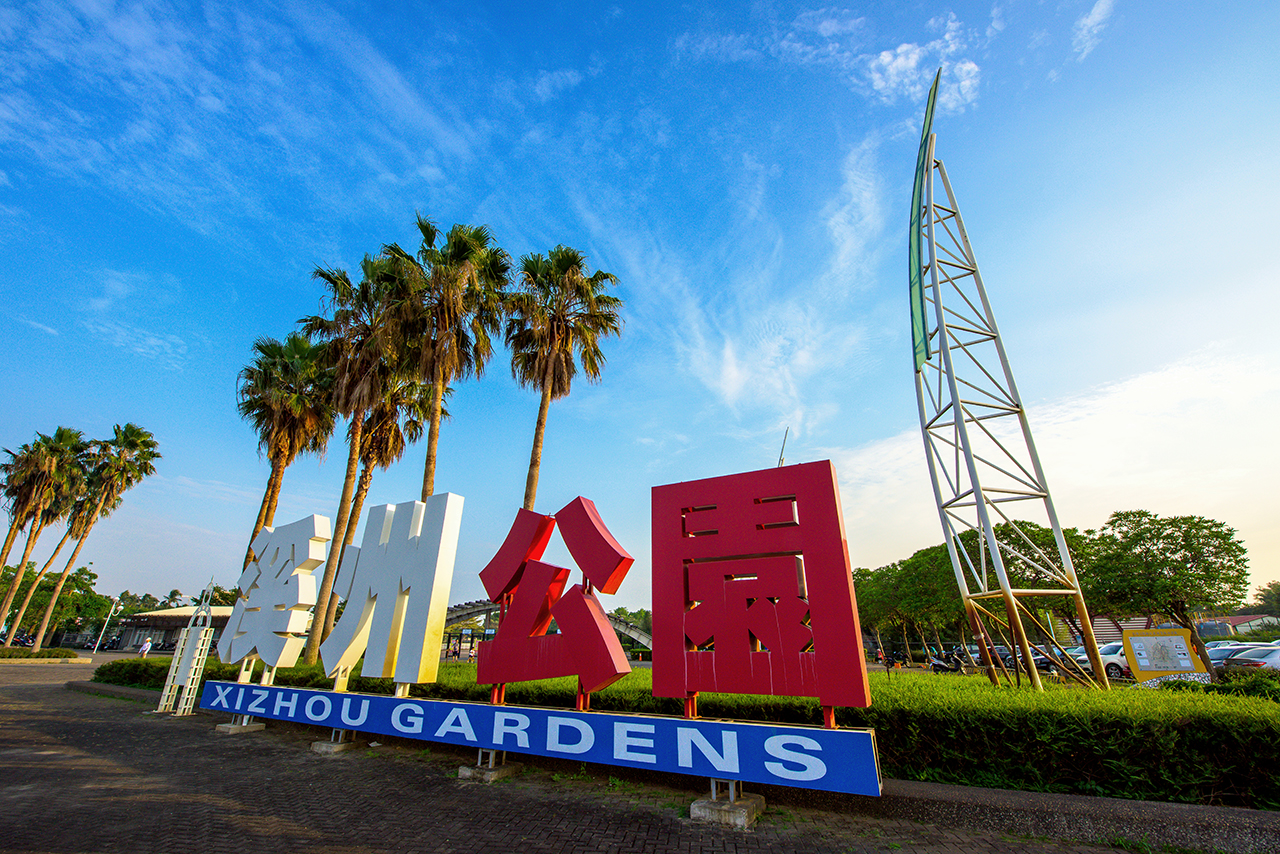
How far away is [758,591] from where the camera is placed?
21.6ft

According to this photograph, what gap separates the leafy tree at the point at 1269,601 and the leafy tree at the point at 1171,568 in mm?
102377

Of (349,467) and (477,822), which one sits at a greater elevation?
(349,467)

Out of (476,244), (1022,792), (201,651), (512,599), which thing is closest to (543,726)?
(512,599)

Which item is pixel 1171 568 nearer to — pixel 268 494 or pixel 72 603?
pixel 268 494

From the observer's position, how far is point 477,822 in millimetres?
6223

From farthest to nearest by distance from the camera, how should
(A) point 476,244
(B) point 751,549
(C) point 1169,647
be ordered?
(A) point 476,244, (C) point 1169,647, (B) point 751,549

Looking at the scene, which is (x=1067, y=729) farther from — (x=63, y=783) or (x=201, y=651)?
(x=201, y=651)

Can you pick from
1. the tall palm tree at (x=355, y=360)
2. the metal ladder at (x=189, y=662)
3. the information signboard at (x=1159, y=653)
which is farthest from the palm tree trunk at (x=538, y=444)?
the information signboard at (x=1159, y=653)

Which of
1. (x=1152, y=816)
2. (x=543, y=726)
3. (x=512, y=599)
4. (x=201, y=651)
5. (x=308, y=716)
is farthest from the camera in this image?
(x=201, y=651)

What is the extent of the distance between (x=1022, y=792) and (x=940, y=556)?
39563 millimetres

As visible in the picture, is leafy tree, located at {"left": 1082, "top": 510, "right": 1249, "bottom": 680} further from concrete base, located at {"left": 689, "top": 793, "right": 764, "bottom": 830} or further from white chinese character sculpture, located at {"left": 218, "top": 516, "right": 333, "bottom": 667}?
white chinese character sculpture, located at {"left": 218, "top": 516, "right": 333, "bottom": 667}

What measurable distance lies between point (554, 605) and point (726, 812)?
351 cm

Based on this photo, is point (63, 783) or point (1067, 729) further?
point (63, 783)

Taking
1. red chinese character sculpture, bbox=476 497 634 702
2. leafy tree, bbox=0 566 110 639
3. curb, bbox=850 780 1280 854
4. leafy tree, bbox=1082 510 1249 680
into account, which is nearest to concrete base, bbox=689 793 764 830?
curb, bbox=850 780 1280 854
